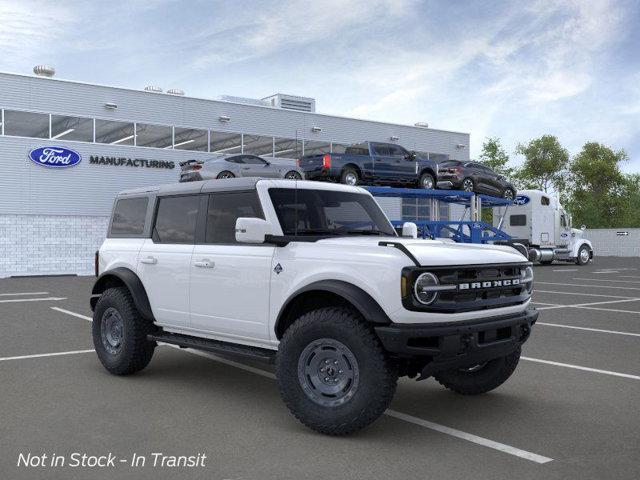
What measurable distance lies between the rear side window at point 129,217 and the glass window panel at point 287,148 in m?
25.8

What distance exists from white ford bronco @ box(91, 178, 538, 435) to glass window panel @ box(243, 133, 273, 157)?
25369 millimetres

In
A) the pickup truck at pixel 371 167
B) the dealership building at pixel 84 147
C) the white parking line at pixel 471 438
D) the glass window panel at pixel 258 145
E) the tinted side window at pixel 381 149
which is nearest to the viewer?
the white parking line at pixel 471 438

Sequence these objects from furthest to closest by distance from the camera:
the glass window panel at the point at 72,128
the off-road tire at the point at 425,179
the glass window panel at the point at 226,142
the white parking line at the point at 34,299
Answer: the glass window panel at the point at 226,142, the glass window panel at the point at 72,128, the off-road tire at the point at 425,179, the white parking line at the point at 34,299

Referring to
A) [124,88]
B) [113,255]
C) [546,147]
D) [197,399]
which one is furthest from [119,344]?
[546,147]

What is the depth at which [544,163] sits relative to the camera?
7281 centimetres

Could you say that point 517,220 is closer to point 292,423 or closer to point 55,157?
point 55,157

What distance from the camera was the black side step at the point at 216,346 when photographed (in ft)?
18.1

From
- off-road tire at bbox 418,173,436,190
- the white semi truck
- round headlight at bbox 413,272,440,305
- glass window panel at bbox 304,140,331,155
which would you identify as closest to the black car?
off-road tire at bbox 418,173,436,190

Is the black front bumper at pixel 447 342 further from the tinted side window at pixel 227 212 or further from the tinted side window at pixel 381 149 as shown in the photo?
the tinted side window at pixel 381 149

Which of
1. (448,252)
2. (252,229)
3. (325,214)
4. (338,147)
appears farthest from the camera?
(338,147)

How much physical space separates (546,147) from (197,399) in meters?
73.2

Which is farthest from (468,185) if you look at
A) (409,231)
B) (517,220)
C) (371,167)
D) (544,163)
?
(544,163)

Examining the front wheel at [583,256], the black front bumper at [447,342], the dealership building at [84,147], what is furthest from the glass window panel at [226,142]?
the black front bumper at [447,342]

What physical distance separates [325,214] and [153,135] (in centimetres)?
2527
